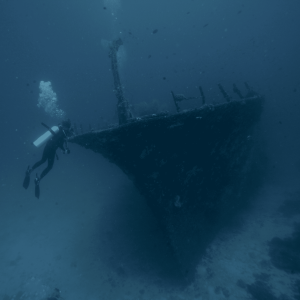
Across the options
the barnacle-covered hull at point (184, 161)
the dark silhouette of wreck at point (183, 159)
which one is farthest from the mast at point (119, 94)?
the barnacle-covered hull at point (184, 161)

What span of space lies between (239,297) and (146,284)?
322 centimetres

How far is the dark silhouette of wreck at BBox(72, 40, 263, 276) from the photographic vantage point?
538 cm

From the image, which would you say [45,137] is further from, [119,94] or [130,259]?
[130,259]

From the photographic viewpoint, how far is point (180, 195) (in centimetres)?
643

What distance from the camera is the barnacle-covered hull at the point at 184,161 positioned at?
5.39m

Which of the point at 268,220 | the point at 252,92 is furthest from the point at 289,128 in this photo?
the point at 268,220

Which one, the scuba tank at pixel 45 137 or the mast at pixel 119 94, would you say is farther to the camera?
the scuba tank at pixel 45 137

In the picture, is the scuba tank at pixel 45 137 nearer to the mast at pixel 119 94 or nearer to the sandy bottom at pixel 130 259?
the mast at pixel 119 94

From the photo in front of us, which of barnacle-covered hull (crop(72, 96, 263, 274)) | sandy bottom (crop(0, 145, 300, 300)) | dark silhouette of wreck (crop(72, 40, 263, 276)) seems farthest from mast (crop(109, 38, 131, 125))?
sandy bottom (crop(0, 145, 300, 300))

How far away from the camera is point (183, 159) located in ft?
20.6

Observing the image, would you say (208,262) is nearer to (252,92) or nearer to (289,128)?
(252,92)

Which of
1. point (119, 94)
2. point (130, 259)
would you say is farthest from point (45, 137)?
point (130, 259)

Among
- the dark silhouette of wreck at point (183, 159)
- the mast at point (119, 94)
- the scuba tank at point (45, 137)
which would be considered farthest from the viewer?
the scuba tank at point (45, 137)

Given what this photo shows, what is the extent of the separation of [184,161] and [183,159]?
88mm
